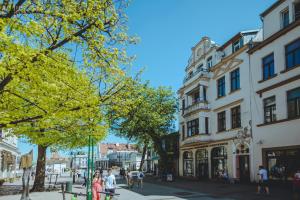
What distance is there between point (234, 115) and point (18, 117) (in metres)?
24.8

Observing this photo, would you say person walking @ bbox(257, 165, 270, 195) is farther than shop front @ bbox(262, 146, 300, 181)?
No

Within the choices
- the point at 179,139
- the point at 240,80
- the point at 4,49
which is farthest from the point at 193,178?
the point at 4,49

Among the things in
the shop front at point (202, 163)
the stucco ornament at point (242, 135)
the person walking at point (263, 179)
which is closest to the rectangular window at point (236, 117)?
the stucco ornament at point (242, 135)

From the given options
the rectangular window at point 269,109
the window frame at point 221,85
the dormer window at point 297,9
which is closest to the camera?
the dormer window at point 297,9

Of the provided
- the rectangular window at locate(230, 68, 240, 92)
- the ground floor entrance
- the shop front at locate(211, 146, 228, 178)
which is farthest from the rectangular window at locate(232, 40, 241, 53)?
the ground floor entrance

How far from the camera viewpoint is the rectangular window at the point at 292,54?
23641mm

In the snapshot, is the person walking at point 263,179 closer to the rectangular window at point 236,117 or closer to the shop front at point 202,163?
the rectangular window at point 236,117

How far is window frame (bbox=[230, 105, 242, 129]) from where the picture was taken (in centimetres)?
3134

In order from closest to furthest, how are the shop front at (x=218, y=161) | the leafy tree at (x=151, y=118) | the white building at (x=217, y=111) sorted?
the white building at (x=217, y=111), the shop front at (x=218, y=161), the leafy tree at (x=151, y=118)

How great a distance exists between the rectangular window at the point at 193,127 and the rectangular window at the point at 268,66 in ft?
39.9

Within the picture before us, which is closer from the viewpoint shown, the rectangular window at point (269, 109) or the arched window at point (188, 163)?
the rectangular window at point (269, 109)

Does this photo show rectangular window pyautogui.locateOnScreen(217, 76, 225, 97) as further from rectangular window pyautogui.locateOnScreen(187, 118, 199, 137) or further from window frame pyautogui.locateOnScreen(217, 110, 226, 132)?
rectangular window pyautogui.locateOnScreen(187, 118, 199, 137)

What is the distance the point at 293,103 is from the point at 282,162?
4181 millimetres

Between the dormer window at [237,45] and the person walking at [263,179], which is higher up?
the dormer window at [237,45]
